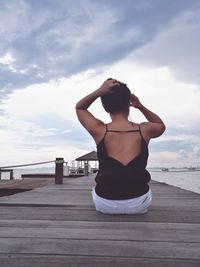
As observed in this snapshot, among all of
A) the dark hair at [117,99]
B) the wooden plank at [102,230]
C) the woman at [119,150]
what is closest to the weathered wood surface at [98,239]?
the wooden plank at [102,230]

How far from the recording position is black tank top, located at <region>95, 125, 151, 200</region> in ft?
12.0

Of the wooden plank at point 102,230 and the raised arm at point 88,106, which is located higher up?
the raised arm at point 88,106

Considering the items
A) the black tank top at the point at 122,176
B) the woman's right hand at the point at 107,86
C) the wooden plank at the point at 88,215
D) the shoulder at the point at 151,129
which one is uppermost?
the woman's right hand at the point at 107,86

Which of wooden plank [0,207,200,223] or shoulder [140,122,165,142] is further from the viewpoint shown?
shoulder [140,122,165,142]

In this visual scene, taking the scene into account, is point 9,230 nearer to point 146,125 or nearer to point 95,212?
point 95,212

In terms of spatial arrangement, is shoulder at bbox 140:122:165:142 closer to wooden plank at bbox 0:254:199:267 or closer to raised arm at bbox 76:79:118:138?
raised arm at bbox 76:79:118:138

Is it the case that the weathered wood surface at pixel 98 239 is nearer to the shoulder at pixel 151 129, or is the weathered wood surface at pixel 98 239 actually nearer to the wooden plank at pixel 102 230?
the wooden plank at pixel 102 230

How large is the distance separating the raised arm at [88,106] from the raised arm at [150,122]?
1.67 ft

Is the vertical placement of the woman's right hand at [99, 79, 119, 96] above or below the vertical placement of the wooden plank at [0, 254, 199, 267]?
above

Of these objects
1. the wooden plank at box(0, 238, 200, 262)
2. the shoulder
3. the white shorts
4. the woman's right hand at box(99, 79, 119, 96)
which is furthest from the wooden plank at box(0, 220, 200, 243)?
the woman's right hand at box(99, 79, 119, 96)

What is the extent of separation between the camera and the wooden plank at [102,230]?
2686 millimetres

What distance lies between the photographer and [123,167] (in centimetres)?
367

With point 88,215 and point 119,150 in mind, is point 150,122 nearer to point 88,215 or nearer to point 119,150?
point 119,150

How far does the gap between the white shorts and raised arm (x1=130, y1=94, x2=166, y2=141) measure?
0.74m
